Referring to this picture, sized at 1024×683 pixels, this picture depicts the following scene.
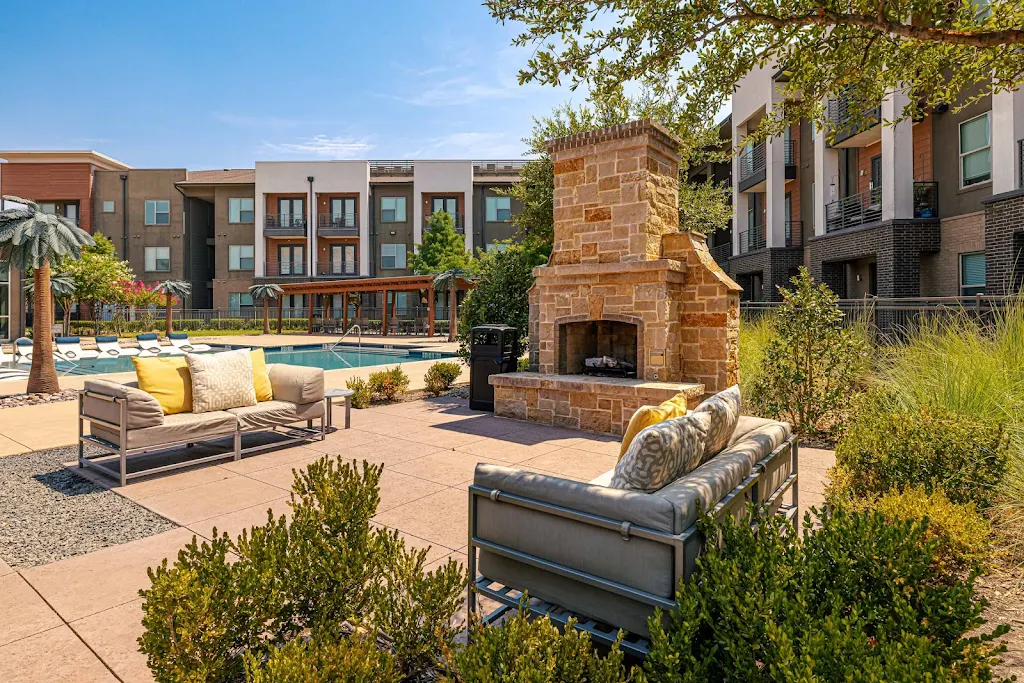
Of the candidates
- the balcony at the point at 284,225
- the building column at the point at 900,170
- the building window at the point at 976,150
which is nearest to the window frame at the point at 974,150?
the building window at the point at 976,150

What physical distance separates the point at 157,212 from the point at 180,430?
40514 millimetres

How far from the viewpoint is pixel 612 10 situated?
431 centimetres

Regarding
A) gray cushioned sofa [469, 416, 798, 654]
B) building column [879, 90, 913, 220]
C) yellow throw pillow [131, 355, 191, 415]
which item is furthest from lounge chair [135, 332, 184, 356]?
building column [879, 90, 913, 220]

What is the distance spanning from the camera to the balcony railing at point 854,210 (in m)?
17.3

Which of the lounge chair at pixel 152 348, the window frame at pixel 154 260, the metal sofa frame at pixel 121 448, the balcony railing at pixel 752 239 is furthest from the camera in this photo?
the window frame at pixel 154 260

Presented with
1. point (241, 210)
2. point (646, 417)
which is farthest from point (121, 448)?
point (241, 210)

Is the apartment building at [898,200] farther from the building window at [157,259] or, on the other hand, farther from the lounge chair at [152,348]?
the building window at [157,259]

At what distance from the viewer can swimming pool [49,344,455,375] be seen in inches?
736

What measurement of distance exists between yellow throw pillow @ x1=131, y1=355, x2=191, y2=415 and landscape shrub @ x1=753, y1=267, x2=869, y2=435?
647cm

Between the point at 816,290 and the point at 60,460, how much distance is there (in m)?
8.65

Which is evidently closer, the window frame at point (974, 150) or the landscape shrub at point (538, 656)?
the landscape shrub at point (538, 656)

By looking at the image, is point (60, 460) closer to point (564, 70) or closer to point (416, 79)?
point (564, 70)

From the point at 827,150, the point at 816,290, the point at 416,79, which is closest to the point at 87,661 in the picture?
the point at 816,290

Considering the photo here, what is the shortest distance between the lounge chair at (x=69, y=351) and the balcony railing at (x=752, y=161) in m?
25.5
